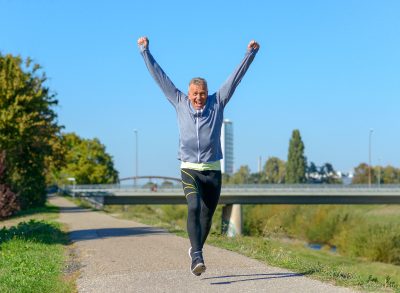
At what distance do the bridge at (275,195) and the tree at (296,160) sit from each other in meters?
46.9

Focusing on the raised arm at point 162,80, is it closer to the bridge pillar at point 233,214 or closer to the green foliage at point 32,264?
the green foliage at point 32,264

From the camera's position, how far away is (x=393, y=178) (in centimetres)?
14012

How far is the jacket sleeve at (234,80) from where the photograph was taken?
728 centimetres

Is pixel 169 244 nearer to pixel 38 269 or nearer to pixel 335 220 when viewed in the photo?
pixel 38 269

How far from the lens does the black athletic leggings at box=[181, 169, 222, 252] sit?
6.99 metres

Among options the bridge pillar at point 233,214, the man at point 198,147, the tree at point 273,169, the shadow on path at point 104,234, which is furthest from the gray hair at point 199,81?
the tree at point 273,169

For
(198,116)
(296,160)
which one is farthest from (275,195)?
(198,116)

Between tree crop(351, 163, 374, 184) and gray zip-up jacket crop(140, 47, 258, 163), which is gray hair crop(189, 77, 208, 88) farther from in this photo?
tree crop(351, 163, 374, 184)

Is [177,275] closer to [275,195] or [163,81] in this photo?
[163,81]

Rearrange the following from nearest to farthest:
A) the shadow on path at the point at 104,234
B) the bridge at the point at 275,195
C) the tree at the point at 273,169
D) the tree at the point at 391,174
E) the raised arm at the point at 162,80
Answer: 1. the raised arm at the point at 162,80
2. the shadow on path at the point at 104,234
3. the bridge at the point at 275,195
4. the tree at the point at 391,174
5. the tree at the point at 273,169

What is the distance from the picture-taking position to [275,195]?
5719 centimetres

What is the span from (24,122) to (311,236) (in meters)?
28.6

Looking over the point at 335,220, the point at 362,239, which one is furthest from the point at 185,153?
the point at 335,220

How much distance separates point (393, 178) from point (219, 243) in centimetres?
13393
